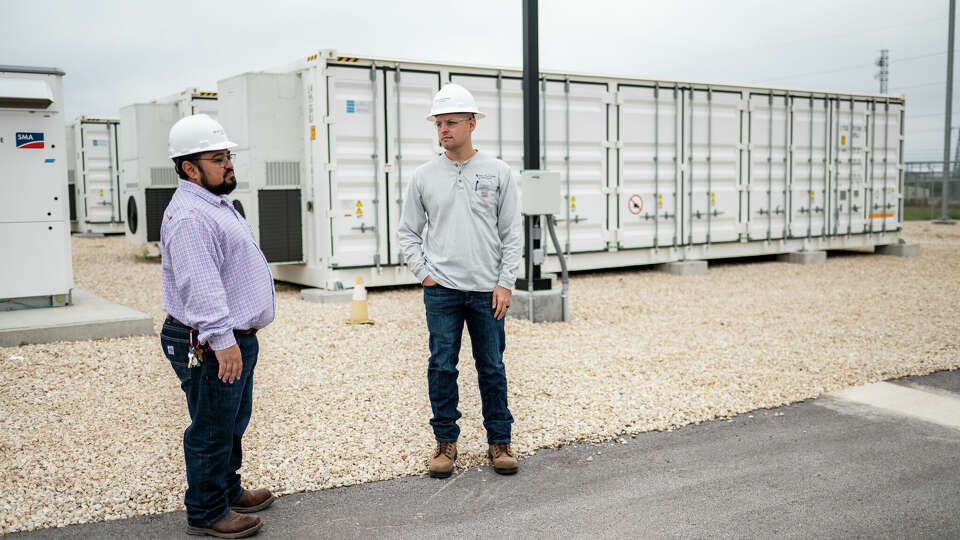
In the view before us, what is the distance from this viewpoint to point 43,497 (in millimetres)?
3840

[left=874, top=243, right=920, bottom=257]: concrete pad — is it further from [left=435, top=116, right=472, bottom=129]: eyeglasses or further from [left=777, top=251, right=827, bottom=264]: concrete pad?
[left=435, top=116, right=472, bottom=129]: eyeglasses

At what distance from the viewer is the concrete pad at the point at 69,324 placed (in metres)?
6.96

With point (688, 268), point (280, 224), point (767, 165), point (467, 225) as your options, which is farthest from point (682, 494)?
point (767, 165)

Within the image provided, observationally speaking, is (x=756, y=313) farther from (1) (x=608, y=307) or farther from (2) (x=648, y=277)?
(2) (x=648, y=277)

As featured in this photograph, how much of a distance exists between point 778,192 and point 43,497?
41.5 feet

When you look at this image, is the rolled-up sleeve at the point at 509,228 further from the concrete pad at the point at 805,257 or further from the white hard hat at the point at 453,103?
the concrete pad at the point at 805,257

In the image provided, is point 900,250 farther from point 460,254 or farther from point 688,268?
point 460,254

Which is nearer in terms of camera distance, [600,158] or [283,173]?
[283,173]

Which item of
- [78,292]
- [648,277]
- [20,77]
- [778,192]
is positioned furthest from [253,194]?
[778,192]

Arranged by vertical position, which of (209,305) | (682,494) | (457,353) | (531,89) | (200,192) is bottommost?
(682,494)

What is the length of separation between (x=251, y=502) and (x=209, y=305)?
1063 millimetres

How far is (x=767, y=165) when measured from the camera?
1392 cm

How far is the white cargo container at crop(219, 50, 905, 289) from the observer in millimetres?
10062

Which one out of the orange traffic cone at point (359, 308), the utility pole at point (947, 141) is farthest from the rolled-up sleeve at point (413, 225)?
the utility pole at point (947, 141)
